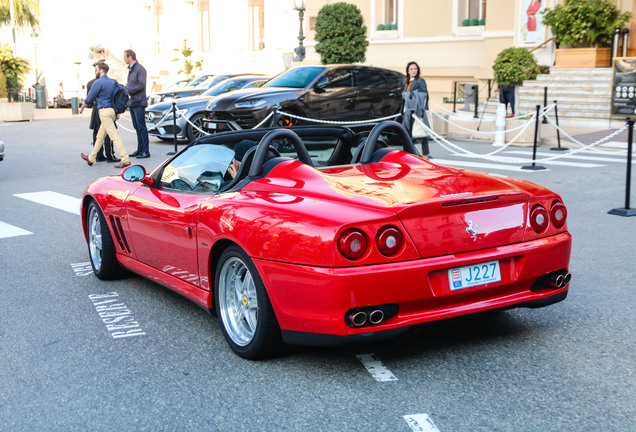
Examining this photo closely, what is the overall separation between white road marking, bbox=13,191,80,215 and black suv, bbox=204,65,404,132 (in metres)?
5.18

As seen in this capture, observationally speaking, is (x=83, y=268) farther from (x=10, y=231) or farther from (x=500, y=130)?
(x=500, y=130)

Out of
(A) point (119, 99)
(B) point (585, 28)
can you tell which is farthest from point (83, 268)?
(B) point (585, 28)

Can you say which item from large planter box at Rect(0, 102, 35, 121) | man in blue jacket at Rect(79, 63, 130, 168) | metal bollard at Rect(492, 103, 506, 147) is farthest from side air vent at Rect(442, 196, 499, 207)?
large planter box at Rect(0, 102, 35, 121)

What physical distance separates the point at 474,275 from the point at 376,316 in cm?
61

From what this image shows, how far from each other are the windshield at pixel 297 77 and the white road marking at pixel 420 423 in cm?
1406

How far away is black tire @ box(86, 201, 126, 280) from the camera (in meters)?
6.43

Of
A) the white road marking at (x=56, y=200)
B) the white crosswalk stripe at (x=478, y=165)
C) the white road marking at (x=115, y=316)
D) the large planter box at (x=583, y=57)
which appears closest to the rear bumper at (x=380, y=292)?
the white road marking at (x=115, y=316)

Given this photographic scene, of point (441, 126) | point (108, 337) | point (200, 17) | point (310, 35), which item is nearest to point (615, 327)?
point (108, 337)

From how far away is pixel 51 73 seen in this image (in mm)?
45062

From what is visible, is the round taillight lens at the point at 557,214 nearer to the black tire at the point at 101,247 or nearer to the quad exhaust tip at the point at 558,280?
the quad exhaust tip at the point at 558,280

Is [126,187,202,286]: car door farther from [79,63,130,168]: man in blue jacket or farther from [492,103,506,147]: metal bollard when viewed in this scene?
[492,103,506,147]: metal bollard

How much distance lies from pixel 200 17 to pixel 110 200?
41.5 metres

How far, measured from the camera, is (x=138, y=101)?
16641 mm

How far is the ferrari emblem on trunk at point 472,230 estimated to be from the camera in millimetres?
4359
